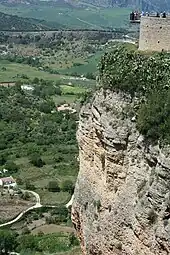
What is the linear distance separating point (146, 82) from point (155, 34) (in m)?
2.62

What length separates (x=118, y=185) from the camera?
62.0 feet

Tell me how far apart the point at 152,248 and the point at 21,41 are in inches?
6854

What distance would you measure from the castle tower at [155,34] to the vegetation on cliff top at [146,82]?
533 millimetres

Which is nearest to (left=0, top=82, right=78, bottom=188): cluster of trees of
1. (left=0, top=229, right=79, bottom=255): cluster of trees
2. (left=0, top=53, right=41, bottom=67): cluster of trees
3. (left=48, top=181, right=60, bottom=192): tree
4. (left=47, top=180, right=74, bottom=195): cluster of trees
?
(left=47, top=180, right=74, bottom=195): cluster of trees

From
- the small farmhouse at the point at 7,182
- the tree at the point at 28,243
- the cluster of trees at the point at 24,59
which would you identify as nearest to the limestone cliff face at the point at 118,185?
the tree at the point at 28,243

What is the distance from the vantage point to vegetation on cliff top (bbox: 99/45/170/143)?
16797 mm

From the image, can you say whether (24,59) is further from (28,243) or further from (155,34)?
(155,34)

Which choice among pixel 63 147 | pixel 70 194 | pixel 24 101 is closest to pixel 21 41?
pixel 24 101

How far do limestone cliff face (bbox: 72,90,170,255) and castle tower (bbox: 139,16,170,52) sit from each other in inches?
89.5

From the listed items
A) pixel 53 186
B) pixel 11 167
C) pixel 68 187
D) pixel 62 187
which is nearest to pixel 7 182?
pixel 53 186

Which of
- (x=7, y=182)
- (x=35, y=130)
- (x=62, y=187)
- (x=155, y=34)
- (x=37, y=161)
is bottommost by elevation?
(x=35, y=130)

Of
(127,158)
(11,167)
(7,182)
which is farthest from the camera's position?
(11,167)

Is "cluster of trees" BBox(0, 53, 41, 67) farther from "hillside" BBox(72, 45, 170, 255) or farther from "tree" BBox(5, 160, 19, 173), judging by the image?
"hillside" BBox(72, 45, 170, 255)

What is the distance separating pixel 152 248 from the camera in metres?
16.3
